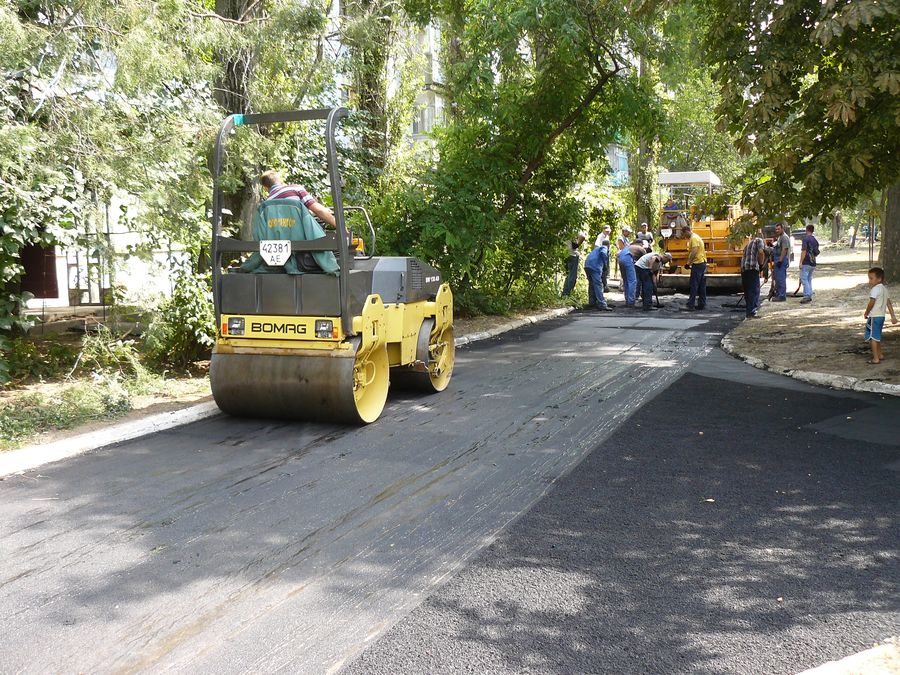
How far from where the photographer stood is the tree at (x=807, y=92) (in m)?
7.76

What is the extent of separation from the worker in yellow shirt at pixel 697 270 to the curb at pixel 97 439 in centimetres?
1274

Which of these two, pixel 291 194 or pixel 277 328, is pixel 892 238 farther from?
pixel 277 328

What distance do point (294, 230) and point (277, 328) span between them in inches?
34.4

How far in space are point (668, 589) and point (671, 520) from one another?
1.03 metres

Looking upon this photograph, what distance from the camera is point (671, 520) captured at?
5.18 meters

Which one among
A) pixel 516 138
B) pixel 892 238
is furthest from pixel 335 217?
pixel 892 238

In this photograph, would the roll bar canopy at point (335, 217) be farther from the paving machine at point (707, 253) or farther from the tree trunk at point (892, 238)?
the tree trunk at point (892, 238)

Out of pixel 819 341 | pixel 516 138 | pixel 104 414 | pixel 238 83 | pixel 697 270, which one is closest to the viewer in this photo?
pixel 104 414

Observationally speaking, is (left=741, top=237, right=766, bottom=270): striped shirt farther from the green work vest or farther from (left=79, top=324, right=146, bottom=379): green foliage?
(left=79, top=324, right=146, bottom=379): green foliage

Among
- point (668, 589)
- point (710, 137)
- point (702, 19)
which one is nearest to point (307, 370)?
point (668, 589)

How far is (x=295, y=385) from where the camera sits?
24.1 ft

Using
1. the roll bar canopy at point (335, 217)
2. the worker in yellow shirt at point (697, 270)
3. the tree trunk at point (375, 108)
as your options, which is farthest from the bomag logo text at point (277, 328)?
the worker in yellow shirt at point (697, 270)

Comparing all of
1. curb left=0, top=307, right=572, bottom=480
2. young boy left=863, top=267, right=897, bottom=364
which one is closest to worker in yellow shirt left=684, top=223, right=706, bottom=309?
young boy left=863, top=267, right=897, bottom=364

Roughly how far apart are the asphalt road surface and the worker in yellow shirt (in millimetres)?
10336
